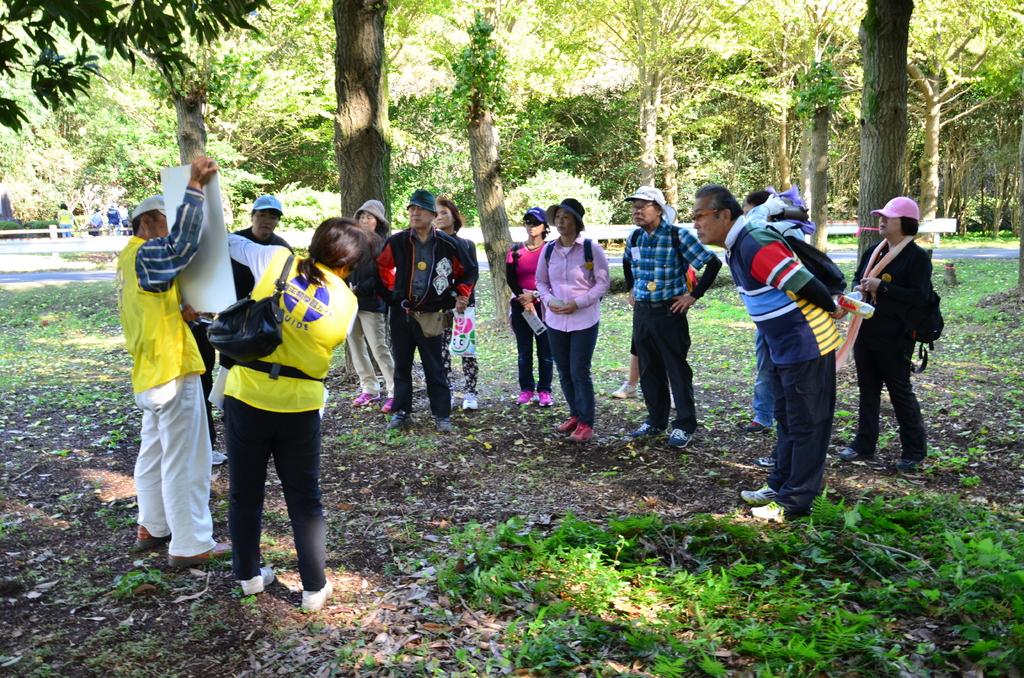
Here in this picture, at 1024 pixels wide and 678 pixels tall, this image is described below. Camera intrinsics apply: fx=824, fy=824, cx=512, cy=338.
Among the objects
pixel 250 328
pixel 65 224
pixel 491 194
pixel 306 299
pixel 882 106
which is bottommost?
pixel 250 328

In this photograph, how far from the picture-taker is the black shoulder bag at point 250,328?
11.8 ft

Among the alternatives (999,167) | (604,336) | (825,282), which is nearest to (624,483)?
(825,282)

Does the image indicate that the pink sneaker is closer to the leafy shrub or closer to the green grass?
the green grass

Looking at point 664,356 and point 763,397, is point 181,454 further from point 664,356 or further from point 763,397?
point 763,397

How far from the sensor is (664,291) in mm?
6500

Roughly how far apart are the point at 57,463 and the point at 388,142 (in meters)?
4.72

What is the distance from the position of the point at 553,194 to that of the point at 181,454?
2122 centimetres

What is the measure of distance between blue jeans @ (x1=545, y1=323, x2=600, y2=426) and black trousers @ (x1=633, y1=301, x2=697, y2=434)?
413mm

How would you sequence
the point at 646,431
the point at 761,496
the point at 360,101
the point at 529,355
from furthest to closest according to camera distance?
the point at 360,101 → the point at 529,355 → the point at 646,431 → the point at 761,496

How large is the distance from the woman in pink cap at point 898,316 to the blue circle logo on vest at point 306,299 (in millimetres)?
3666

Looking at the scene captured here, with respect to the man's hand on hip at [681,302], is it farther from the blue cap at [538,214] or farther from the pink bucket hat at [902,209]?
the blue cap at [538,214]

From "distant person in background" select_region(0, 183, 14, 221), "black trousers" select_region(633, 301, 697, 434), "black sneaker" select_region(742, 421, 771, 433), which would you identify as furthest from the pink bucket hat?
"distant person in background" select_region(0, 183, 14, 221)

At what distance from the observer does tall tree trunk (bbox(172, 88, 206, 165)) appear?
13031 millimetres

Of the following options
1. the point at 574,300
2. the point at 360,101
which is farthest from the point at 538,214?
the point at 360,101
